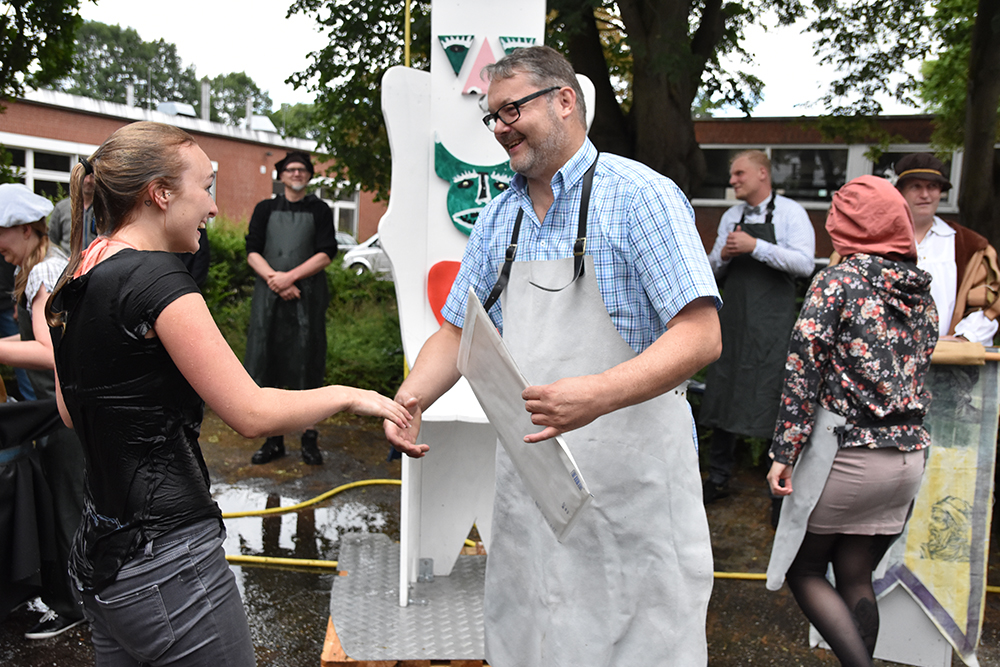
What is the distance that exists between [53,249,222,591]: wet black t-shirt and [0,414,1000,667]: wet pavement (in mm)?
1812

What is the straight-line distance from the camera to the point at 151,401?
1742mm

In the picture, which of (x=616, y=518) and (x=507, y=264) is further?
(x=507, y=264)

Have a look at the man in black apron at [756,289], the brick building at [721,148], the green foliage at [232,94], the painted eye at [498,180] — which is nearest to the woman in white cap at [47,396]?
the painted eye at [498,180]

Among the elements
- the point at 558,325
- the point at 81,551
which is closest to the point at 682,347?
the point at 558,325

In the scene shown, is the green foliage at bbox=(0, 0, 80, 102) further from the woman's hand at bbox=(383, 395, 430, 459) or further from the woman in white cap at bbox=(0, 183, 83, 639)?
the woman's hand at bbox=(383, 395, 430, 459)

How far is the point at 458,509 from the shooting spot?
3842 millimetres

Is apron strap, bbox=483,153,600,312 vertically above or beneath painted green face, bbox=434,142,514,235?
beneath

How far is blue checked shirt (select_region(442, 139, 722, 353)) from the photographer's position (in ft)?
6.56

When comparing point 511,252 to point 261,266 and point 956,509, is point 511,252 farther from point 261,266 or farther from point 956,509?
point 261,266

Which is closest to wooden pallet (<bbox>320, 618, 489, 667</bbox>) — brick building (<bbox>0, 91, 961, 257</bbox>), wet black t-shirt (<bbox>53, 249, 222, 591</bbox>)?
wet black t-shirt (<bbox>53, 249, 222, 591</bbox>)

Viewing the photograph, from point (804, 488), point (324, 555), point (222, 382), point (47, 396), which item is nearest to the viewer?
point (222, 382)

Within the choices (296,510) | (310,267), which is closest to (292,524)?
(296,510)

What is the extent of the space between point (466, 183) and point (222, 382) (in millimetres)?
2007

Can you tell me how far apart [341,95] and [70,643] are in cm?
545
